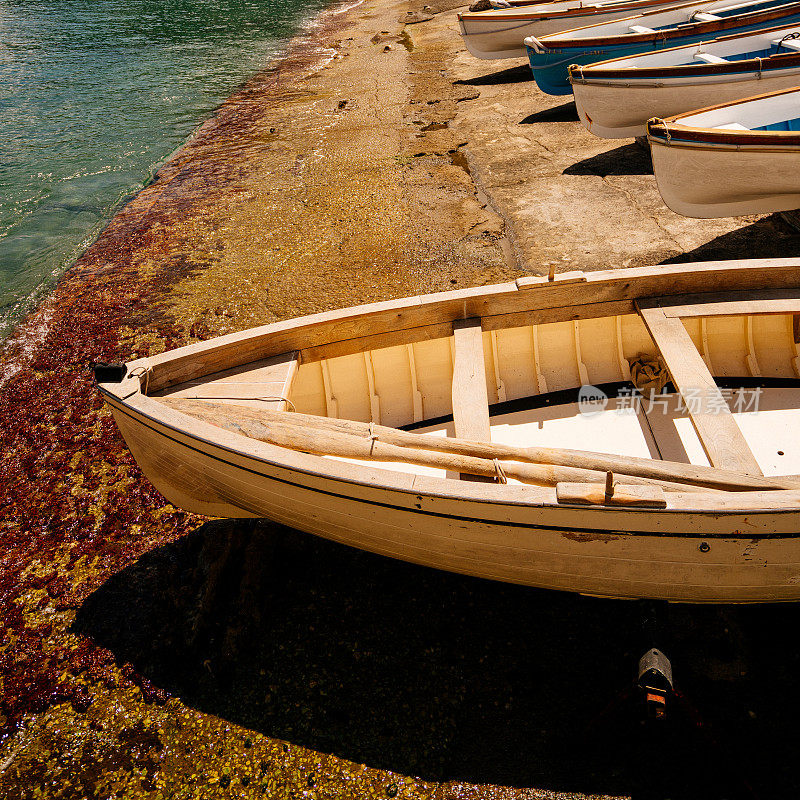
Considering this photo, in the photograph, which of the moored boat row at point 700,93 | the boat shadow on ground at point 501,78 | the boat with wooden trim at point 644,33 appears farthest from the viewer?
the boat shadow on ground at point 501,78

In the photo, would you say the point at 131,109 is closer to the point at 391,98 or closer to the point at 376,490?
the point at 391,98

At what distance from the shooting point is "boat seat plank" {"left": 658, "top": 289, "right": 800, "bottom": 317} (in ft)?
16.8

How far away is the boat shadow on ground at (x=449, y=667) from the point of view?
3.59m

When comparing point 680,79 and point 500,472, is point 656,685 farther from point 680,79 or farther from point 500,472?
point 680,79

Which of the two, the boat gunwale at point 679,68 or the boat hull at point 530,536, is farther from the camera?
the boat gunwale at point 679,68

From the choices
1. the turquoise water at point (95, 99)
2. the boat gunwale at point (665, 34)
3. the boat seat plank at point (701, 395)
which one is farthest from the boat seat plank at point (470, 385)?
the boat gunwale at point (665, 34)

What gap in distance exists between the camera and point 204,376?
4.90 m

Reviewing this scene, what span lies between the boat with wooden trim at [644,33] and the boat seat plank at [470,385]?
10.8 meters

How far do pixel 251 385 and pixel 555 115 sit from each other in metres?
12.9

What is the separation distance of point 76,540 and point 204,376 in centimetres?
227

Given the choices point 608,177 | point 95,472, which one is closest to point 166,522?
point 95,472

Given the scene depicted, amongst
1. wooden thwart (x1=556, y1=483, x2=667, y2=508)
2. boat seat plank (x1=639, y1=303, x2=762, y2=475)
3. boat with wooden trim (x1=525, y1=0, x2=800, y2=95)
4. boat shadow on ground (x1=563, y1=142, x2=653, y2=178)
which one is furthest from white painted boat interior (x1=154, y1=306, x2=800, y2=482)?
boat with wooden trim (x1=525, y1=0, x2=800, y2=95)

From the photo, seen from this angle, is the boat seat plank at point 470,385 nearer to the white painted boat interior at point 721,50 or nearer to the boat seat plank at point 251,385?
the boat seat plank at point 251,385

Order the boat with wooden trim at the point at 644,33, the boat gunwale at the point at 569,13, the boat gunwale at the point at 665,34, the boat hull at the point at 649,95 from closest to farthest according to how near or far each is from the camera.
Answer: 1. the boat hull at the point at 649,95
2. the boat gunwale at the point at 665,34
3. the boat with wooden trim at the point at 644,33
4. the boat gunwale at the point at 569,13
